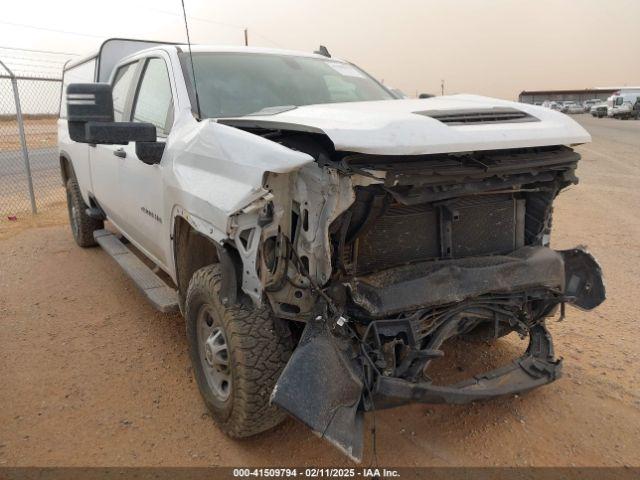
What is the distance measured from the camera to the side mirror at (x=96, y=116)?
122 inches

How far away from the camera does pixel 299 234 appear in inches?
103

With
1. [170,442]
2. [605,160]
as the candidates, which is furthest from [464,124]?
[605,160]

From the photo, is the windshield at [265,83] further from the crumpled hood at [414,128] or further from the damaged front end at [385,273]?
the damaged front end at [385,273]

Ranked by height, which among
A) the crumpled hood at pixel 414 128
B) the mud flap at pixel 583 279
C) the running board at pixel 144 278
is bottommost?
the running board at pixel 144 278

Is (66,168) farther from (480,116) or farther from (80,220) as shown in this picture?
(480,116)

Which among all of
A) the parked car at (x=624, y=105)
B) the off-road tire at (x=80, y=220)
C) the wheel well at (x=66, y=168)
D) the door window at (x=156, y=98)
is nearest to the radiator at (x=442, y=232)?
the door window at (x=156, y=98)

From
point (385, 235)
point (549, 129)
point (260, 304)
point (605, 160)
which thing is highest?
point (549, 129)

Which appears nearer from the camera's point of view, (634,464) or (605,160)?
(634,464)

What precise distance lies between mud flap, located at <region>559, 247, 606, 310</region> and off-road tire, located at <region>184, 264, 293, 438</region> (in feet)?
6.15

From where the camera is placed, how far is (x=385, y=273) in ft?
9.20

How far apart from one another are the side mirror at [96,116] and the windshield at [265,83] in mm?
498

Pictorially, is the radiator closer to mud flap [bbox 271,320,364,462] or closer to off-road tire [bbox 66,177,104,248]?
mud flap [bbox 271,320,364,462]

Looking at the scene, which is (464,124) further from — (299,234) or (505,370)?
(505,370)

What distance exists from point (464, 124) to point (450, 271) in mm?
740
